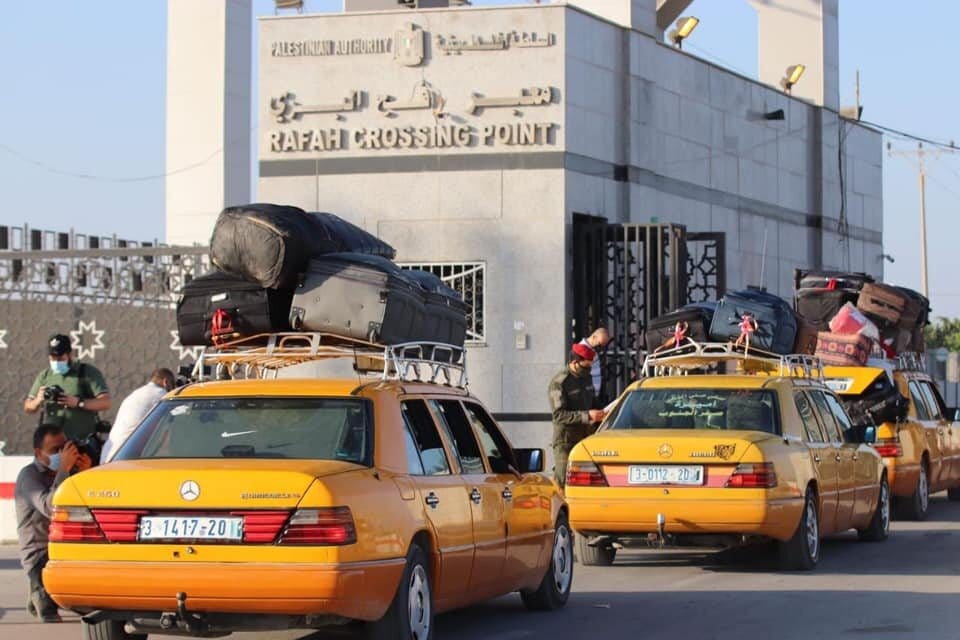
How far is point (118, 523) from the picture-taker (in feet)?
28.0

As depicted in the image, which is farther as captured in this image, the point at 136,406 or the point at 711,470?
the point at 136,406

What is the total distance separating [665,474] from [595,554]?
176 centimetres

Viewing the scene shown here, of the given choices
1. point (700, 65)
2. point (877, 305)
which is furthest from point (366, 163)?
point (877, 305)

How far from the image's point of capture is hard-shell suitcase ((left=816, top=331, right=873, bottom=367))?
19.6 m

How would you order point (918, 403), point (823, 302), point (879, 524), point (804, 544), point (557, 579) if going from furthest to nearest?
point (823, 302)
point (918, 403)
point (879, 524)
point (804, 544)
point (557, 579)

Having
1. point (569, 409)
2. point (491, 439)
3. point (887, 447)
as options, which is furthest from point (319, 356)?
point (887, 447)

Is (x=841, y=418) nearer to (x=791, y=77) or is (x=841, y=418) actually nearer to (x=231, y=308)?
(x=231, y=308)

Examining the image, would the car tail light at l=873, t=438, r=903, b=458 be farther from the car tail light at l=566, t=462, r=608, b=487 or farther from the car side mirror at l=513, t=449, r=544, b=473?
the car side mirror at l=513, t=449, r=544, b=473

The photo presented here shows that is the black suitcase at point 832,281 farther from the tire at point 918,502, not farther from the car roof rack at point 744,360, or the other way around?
the car roof rack at point 744,360

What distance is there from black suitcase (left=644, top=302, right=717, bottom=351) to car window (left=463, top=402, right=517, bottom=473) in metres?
7.73

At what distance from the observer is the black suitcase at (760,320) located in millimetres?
18031

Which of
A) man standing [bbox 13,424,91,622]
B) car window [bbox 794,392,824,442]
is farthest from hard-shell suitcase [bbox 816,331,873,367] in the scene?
man standing [bbox 13,424,91,622]

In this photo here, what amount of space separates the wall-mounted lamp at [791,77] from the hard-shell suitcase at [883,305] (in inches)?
514

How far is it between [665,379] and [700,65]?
1714 cm
